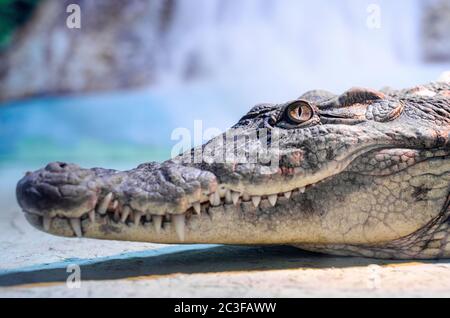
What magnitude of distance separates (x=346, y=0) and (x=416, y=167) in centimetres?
839

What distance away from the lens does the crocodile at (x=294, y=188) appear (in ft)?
7.91

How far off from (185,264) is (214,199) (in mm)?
487

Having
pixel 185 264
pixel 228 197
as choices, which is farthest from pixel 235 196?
pixel 185 264

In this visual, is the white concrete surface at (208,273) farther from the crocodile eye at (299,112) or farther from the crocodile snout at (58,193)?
the crocodile eye at (299,112)

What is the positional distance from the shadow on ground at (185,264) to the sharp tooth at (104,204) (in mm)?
344

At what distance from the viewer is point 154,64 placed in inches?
465

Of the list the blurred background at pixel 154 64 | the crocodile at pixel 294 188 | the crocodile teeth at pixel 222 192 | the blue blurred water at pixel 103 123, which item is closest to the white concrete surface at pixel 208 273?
the crocodile at pixel 294 188

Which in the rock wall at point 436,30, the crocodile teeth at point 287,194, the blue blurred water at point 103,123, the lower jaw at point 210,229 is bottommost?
the lower jaw at point 210,229

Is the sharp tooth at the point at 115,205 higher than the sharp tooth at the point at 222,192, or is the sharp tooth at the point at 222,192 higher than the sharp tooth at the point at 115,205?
the sharp tooth at the point at 222,192

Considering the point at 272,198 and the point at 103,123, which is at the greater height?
→ the point at 103,123

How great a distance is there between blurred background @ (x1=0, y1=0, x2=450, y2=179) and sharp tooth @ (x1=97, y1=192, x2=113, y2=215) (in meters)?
7.90

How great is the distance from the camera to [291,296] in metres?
2.15

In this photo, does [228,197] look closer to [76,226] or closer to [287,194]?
[287,194]

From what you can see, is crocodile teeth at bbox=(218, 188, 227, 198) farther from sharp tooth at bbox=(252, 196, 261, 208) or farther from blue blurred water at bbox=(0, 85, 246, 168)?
blue blurred water at bbox=(0, 85, 246, 168)
